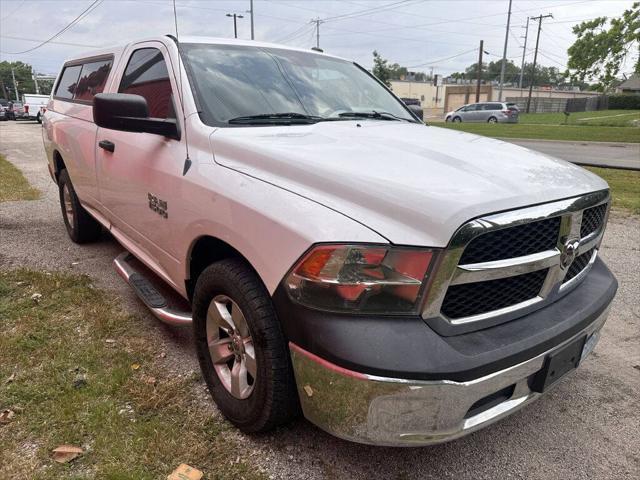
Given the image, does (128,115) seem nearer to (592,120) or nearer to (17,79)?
(592,120)

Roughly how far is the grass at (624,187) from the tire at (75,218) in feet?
21.8

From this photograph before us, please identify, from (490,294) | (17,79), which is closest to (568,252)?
(490,294)

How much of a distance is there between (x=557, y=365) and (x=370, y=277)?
0.92 meters

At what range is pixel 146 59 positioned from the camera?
329 cm

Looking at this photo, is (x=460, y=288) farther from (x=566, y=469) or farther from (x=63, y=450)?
(x=63, y=450)

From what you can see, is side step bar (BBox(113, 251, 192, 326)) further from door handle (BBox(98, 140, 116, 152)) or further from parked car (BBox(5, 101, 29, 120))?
parked car (BBox(5, 101, 29, 120))

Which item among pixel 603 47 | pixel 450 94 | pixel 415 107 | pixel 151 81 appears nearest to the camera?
A: pixel 151 81

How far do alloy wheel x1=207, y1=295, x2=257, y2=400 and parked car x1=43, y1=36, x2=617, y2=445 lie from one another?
10 millimetres

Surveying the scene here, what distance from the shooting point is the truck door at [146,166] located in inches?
106

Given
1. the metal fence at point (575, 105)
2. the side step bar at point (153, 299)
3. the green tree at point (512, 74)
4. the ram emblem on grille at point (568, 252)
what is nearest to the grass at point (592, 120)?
the metal fence at point (575, 105)

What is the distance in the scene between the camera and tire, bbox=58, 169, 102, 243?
192 inches

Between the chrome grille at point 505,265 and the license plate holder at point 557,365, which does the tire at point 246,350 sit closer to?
the chrome grille at point 505,265

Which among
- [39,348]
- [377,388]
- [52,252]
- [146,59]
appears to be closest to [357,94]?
[146,59]

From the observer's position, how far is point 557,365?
198cm
